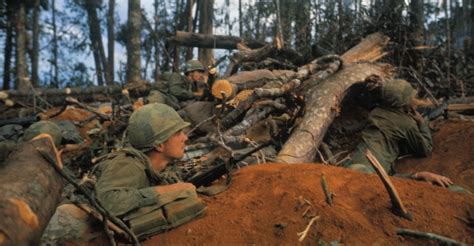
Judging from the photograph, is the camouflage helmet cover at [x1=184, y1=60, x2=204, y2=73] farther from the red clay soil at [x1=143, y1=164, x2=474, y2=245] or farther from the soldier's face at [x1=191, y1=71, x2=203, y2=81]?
the red clay soil at [x1=143, y1=164, x2=474, y2=245]

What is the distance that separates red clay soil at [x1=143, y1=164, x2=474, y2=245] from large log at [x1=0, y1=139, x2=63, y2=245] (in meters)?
0.74

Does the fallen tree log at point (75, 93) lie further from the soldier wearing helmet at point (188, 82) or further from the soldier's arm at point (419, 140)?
the soldier's arm at point (419, 140)

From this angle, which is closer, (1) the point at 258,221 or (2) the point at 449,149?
(1) the point at 258,221

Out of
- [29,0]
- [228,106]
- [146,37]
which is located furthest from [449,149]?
[146,37]

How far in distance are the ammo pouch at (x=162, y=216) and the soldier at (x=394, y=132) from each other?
2.77 metres

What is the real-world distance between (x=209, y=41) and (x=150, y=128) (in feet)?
27.7

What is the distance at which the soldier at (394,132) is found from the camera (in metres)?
5.35

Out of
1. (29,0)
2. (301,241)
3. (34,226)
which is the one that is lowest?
(301,241)

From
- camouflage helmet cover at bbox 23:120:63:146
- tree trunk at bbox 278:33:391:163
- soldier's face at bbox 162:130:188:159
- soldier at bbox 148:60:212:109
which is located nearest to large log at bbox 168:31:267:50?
soldier at bbox 148:60:212:109

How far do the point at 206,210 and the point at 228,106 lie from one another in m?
3.27

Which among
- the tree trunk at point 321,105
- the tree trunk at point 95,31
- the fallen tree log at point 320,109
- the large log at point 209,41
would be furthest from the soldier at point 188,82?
the tree trunk at point 95,31

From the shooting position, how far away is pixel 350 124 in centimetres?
695

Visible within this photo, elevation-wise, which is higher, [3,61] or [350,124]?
[3,61]

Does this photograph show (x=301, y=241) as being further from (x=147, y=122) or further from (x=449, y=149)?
(x=449, y=149)
